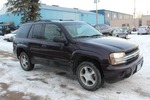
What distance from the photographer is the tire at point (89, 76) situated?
5242mm

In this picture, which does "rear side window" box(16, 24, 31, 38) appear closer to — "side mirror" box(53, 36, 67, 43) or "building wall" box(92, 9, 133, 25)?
"side mirror" box(53, 36, 67, 43)

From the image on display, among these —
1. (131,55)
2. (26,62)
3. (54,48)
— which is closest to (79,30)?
(54,48)

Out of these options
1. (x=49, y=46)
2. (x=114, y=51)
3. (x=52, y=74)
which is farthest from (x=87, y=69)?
(x=52, y=74)

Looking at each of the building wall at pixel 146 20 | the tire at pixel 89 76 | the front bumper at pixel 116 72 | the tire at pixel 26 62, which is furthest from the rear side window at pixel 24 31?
the building wall at pixel 146 20

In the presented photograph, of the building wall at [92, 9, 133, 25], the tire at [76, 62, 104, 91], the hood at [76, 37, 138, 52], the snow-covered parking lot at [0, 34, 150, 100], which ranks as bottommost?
the snow-covered parking lot at [0, 34, 150, 100]

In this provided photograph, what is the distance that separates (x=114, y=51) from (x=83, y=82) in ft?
4.00

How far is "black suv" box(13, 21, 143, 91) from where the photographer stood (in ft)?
16.6

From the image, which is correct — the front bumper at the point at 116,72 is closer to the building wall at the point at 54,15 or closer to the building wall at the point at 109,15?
the building wall at the point at 54,15

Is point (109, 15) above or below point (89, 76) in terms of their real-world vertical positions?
above

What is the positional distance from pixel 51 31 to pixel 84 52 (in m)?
1.61

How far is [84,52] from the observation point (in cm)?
536

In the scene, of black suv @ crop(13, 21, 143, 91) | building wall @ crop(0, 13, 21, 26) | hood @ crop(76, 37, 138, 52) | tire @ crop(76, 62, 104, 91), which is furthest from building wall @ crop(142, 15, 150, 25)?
tire @ crop(76, 62, 104, 91)

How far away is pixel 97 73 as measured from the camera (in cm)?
521

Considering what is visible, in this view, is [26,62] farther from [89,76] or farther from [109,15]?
[109,15]
